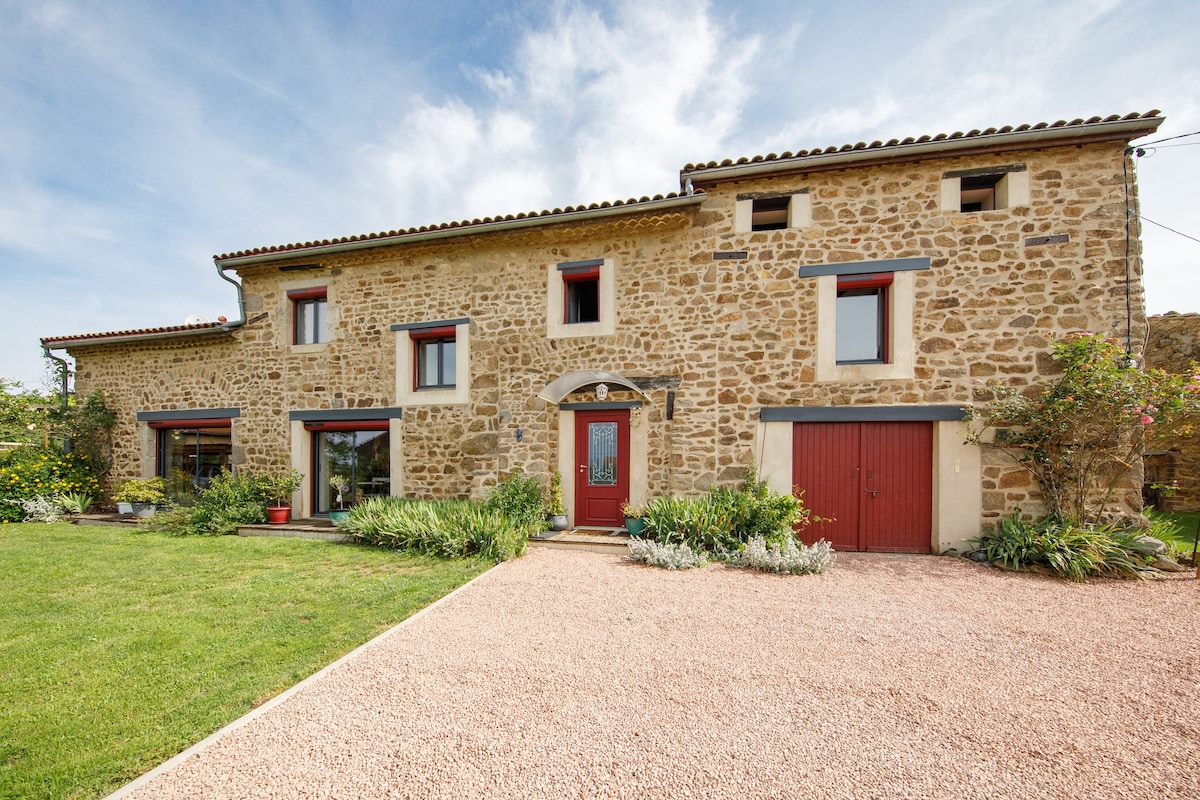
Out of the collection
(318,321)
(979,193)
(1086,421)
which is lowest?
(1086,421)

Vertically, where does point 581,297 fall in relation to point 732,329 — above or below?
above

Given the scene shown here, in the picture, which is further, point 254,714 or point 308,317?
point 308,317

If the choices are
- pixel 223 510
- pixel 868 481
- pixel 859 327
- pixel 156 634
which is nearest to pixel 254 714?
pixel 156 634

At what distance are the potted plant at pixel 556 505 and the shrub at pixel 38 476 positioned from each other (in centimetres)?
1091

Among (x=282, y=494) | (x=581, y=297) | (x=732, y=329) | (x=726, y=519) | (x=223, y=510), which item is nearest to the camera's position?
(x=726, y=519)

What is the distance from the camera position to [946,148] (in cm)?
716

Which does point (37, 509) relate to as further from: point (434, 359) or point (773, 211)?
point (773, 211)

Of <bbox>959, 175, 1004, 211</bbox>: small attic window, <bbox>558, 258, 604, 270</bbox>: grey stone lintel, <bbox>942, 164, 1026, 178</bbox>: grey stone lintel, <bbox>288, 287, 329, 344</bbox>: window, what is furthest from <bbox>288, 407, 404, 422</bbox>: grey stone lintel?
<bbox>959, 175, 1004, 211</bbox>: small attic window

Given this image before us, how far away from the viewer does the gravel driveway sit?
2.46 meters

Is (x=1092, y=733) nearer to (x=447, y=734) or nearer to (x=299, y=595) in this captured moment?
(x=447, y=734)

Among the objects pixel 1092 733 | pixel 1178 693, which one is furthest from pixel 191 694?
pixel 1178 693

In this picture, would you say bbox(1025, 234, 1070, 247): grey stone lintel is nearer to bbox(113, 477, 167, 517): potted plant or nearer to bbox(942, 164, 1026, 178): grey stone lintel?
bbox(942, 164, 1026, 178): grey stone lintel

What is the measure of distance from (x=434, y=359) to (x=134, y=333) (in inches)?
274

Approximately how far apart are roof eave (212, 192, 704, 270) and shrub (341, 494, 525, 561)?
4.88 meters
